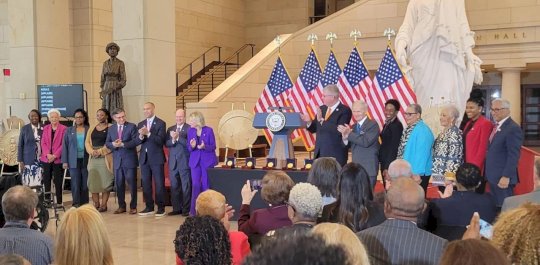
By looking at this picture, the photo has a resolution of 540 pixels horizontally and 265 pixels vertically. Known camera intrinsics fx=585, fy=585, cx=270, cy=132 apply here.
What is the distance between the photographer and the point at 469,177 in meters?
4.25

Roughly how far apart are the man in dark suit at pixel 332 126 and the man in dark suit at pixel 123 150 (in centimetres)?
288

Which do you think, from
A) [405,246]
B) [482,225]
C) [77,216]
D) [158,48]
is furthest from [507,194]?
[158,48]

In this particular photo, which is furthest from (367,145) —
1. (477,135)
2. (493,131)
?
(493,131)

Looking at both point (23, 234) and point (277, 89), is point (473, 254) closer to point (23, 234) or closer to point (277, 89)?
point (23, 234)

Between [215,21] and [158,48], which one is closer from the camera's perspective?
[158,48]

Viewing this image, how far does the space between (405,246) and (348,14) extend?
13.1 metres

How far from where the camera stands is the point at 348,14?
599 inches

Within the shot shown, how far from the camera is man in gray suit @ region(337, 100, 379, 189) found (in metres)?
6.72

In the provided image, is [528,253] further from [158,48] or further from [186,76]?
[186,76]

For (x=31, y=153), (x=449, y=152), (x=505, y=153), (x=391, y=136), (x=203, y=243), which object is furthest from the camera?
(x=31, y=153)

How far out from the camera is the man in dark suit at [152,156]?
8562 mm

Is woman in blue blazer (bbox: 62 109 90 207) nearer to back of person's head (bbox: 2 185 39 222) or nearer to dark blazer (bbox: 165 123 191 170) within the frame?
dark blazer (bbox: 165 123 191 170)

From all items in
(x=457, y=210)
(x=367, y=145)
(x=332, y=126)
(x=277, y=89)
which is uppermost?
(x=277, y=89)

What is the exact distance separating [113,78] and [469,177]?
7.56 metres
